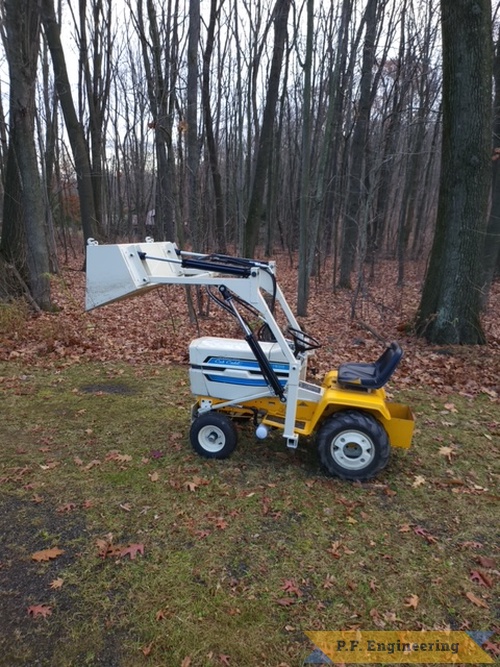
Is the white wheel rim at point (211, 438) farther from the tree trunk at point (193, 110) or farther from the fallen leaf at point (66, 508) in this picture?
the tree trunk at point (193, 110)

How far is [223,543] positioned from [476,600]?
1679 mm

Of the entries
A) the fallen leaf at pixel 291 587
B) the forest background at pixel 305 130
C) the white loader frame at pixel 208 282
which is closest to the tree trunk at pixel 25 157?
the forest background at pixel 305 130

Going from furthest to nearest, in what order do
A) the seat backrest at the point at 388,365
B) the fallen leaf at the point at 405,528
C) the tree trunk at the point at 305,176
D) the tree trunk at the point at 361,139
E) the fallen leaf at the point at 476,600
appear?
the tree trunk at the point at 361,139
the tree trunk at the point at 305,176
the seat backrest at the point at 388,365
the fallen leaf at the point at 405,528
the fallen leaf at the point at 476,600

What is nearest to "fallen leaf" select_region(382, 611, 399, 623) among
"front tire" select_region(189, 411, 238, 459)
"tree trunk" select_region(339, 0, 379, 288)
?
"front tire" select_region(189, 411, 238, 459)

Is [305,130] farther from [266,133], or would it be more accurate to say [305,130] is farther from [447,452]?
[447,452]

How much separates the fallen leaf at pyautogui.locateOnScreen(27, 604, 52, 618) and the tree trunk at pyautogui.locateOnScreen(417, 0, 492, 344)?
23.1 ft

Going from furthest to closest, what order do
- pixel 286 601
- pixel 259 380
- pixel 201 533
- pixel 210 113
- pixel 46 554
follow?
pixel 210 113
pixel 259 380
pixel 201 533
pixel 46 554
pixel 286 601

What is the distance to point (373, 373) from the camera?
4168mm

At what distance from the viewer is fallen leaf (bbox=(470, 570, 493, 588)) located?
9.46ft

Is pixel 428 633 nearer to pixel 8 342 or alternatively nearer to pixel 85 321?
pixel 8 342

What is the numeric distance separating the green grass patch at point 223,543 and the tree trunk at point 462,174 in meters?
3.00

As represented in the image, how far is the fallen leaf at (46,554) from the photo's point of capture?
3.01m

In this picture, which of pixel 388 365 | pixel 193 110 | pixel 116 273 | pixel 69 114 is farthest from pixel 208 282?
pixel 69 114

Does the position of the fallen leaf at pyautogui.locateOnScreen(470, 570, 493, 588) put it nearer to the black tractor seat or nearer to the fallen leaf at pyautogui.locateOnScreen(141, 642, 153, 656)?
the black tractor seat
